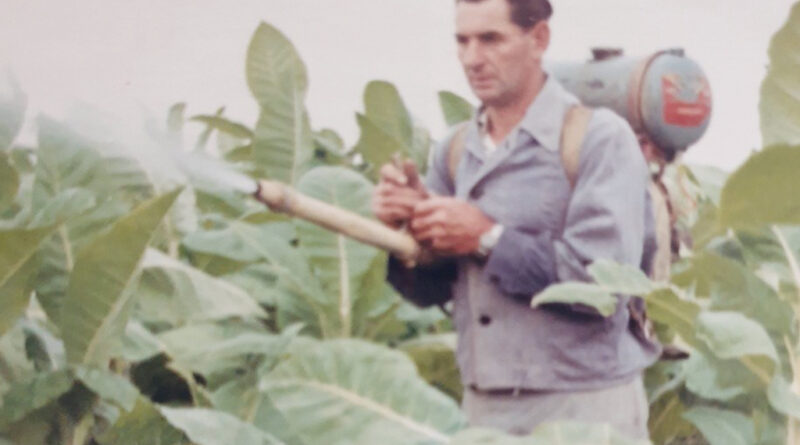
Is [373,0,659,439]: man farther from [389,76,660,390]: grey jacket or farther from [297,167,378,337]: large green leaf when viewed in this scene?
[297,167,378,337]: large green leaf

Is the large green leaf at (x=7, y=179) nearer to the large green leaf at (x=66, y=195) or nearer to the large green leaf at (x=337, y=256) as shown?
the large green leaf at (x=66, y=195)

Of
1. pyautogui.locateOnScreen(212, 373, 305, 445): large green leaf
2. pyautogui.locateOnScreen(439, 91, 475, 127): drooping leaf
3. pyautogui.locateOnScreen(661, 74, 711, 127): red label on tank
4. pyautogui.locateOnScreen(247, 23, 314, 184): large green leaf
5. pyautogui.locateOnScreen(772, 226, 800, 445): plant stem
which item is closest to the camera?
pyautogui.locateOnScreen(772, 226, 800, 445): plant stem

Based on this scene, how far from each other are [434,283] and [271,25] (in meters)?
0.46

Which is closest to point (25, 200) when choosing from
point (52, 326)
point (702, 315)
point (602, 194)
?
point (52, 326)

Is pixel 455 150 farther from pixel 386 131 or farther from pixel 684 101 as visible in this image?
pixel 386 131

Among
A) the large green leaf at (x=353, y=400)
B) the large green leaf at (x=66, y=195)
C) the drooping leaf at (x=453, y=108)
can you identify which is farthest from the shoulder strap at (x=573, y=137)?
the drooping leaf at (x=453, y=108)

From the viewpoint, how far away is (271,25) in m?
1.50

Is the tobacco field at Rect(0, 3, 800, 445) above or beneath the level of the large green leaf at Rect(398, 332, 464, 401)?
above

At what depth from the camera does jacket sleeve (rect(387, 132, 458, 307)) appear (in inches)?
44.9

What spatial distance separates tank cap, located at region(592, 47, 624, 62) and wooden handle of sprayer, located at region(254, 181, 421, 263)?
1.24ft

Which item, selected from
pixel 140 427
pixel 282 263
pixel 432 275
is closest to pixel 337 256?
pixel 282 263

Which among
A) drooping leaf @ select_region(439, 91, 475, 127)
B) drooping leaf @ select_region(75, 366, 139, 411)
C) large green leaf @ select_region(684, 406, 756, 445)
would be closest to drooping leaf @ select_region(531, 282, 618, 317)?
large green leaf @ select_region(684, 406, 756, 445)

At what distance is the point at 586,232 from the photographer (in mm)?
1070

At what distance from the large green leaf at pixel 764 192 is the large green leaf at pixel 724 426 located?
0.64 feet
